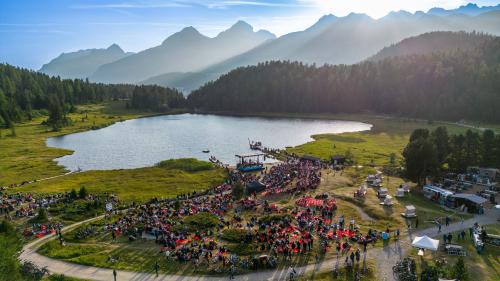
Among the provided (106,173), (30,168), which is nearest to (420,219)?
(106,173)

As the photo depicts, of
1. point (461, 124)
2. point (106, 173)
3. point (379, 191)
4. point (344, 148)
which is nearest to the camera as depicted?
point (379, 191)

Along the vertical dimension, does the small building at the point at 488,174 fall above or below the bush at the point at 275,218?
above

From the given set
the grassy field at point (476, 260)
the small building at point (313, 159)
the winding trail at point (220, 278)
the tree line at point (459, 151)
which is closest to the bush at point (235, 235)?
the winding trail at point (220, 278)

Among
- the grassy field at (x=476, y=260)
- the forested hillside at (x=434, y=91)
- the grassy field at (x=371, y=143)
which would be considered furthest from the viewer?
the forested hillside at (x=434, y=91)

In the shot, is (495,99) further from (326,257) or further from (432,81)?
(326,257)

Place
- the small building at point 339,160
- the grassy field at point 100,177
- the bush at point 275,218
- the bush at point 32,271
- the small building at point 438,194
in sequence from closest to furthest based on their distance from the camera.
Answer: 1. the bush at point 32,271
2. the bush at point 275,218
3. the small building at point 438,194
4. the grassy field at point 100,177
5. the small building at point 339,160

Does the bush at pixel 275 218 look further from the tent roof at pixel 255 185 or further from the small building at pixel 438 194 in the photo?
the small building at pixel 438 194

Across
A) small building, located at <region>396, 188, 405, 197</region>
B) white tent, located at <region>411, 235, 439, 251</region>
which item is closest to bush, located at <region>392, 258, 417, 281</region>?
white tent, located at <region>411, 235, 439, 251</region>
